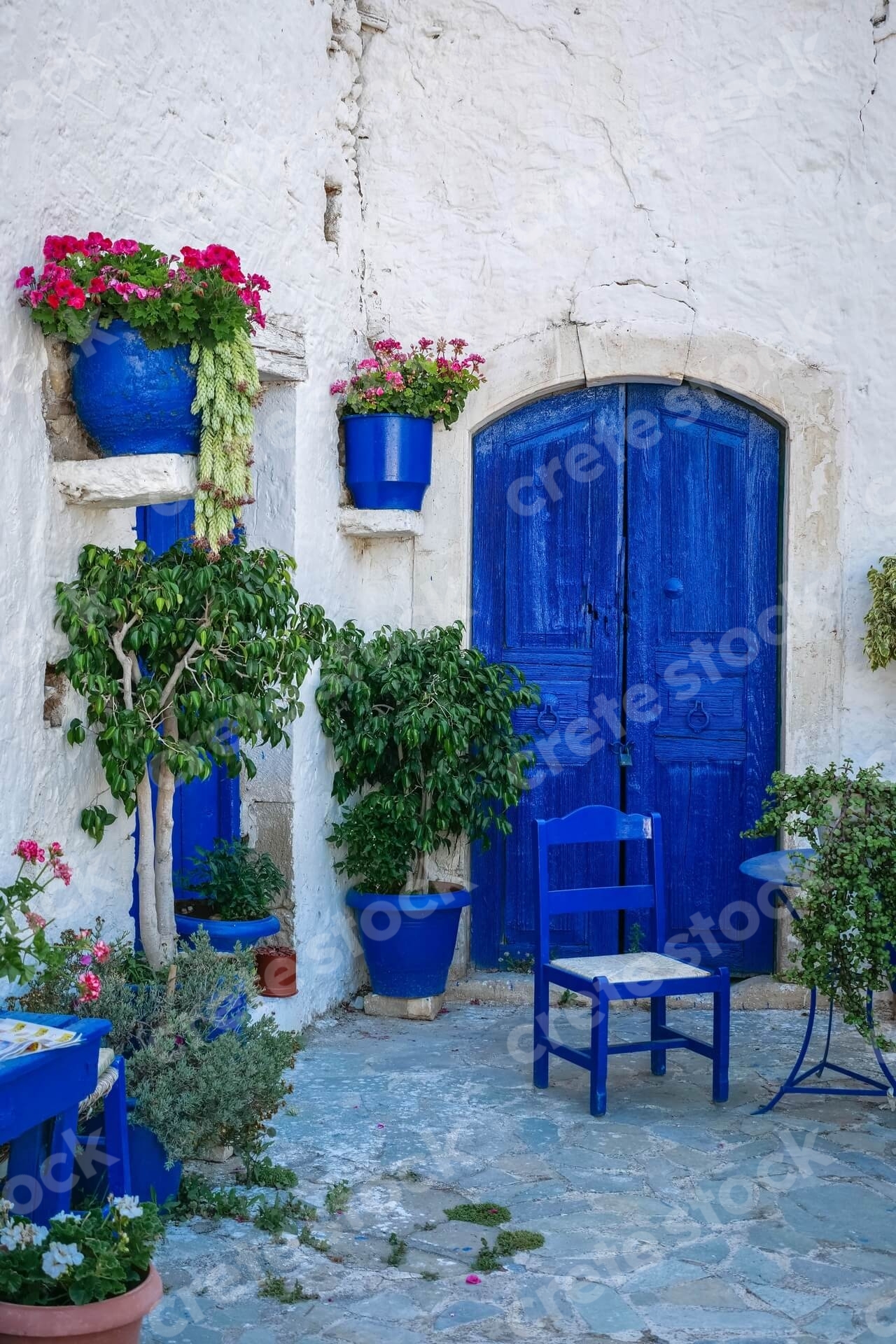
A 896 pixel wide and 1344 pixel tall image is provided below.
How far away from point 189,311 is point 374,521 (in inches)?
83.7

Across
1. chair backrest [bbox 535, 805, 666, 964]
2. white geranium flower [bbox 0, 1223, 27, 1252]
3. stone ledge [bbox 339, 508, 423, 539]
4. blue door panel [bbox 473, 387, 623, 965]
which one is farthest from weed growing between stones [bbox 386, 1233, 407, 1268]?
stone ledge [bbox 339, 508, 423, 539]

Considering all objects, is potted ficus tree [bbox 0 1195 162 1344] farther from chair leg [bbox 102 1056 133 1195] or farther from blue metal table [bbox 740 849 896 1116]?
blue metal table [bbox 740 849 896 1116]

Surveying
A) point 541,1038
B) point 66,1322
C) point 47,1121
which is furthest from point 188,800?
point 66,1322

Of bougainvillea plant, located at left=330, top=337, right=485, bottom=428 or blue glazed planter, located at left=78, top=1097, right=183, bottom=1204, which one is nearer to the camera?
blue glazed planter, located at left=78, top=1097, right=183, bottom=1204

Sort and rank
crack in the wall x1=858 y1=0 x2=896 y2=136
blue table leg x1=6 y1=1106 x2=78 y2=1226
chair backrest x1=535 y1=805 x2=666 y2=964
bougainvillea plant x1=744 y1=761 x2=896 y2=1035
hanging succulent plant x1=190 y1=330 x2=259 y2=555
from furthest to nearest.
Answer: crack in the wall x1=858 y1=0 x2=896 y2=136 → chair backrest x1=535 y1=805 x2=666 y2=964 → bougainvillea plant x1=744 y1=761 x2=896 y2=1035 → hanging succulent plant x1=190 y1=330 x2=259 y2=555 → blue table leg x1=6 y1=1106 x2=78 y2=1226

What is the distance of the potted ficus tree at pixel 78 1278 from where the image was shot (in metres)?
2.34

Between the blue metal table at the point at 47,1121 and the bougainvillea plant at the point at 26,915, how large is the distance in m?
0.17

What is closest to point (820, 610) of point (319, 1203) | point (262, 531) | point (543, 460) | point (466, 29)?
point (543, 460)

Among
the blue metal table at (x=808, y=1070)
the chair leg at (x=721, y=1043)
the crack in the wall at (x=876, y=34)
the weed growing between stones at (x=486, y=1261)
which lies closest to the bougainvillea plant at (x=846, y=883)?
the blue metal table at (x=808, y=1070)

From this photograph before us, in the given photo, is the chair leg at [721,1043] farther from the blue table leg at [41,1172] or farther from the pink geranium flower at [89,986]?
the blue table leg at [41,1172]

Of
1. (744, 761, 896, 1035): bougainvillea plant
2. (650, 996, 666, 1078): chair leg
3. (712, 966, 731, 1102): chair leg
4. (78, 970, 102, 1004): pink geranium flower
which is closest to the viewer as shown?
(78, 970, 102, 1004): pink geranium flower

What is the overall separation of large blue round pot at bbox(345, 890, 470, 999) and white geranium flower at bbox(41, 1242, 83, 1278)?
2.91 metres

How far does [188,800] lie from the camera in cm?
486

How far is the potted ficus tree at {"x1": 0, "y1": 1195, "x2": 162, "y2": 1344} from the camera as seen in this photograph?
2.34 metres
